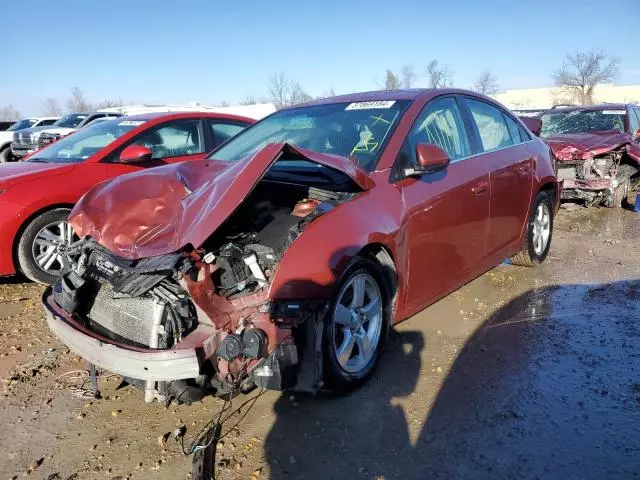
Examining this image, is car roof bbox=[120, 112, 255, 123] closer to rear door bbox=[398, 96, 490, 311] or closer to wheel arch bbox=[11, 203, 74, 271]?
wheel arch bbox=[11, 203, 74, 271]

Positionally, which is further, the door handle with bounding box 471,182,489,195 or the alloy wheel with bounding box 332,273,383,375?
the door handle with bounding box 471,182,489,195

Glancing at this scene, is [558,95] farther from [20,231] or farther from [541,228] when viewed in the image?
[20,231]

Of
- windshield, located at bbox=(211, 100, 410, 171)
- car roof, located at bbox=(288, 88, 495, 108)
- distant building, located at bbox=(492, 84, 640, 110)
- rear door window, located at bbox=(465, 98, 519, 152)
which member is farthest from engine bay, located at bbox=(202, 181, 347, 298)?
distant building, located at bbox=(492, 84, 640, 110)

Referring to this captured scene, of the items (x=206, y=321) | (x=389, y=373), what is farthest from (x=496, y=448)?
(x=206, y=321)

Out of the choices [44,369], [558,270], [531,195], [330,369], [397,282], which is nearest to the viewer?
[330,369]

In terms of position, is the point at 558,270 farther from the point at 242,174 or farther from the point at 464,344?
the point at 242,174

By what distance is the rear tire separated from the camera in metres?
5.08

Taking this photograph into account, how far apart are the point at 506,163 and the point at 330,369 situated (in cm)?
260

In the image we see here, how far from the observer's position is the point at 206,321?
2.57 m

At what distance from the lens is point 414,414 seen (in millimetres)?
2855

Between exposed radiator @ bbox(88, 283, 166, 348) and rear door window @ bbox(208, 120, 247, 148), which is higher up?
rear door window @ bbox(208, 120, 247, 148)

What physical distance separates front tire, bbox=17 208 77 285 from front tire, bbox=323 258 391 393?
3.14 metres

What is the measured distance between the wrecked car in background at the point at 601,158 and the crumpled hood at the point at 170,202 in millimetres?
6281

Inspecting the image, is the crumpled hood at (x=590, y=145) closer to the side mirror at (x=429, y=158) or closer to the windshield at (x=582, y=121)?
the windshield at (x=582, y=121)
